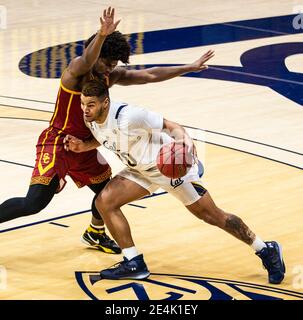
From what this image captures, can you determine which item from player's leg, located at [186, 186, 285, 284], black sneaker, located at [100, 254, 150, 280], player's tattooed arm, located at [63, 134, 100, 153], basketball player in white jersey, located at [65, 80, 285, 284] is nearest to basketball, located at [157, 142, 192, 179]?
Answer: basketball player in white jersey, located at [65, 80, 285, 284]

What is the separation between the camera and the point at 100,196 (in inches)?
328

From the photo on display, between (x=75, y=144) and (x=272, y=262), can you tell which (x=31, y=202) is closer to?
(x=75, y=144)

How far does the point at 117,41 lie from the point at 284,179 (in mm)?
3301

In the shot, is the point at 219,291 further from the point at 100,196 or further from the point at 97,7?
the point at 97,7

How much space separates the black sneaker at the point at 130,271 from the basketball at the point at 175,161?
736mm

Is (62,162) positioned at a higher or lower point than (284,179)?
higher

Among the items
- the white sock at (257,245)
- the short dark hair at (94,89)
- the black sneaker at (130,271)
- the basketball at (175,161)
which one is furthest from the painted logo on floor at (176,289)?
the short dark hair at (94,89)

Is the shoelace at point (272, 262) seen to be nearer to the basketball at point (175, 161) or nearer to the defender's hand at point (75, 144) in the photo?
the basketball at point (175, 161)

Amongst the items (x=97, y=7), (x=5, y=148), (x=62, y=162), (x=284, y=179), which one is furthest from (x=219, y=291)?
(x=97, y=7)

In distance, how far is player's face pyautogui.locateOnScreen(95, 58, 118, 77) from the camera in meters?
8.37

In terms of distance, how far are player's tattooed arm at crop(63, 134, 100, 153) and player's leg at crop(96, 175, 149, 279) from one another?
33 centimetres

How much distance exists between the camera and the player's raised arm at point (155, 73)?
8.73m

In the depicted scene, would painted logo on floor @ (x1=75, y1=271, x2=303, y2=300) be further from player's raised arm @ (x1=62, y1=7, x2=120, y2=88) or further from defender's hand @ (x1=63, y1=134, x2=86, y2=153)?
player's raised arm @ (x1=62, y1=7, x2=120, y2=88)

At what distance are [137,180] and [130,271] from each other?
70 centimetres
